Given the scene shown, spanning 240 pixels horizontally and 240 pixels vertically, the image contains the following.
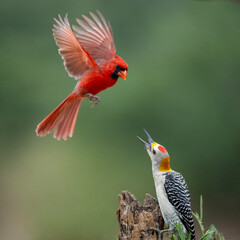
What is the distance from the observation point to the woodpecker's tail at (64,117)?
1695mm

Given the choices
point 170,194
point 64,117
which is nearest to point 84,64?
point 64,117

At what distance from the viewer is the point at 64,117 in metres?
1.73

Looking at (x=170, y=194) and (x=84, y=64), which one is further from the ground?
(x=84, y=64)

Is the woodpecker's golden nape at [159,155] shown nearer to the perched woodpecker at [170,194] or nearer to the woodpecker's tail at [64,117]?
the perched woodpecker at [170,194]

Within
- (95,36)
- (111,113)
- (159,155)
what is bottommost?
(159,155)

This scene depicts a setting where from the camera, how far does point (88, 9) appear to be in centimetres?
265

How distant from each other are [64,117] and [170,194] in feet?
1.67

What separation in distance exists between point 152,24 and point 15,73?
88 cm

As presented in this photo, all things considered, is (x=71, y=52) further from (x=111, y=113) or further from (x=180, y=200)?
(x=111, y=113)

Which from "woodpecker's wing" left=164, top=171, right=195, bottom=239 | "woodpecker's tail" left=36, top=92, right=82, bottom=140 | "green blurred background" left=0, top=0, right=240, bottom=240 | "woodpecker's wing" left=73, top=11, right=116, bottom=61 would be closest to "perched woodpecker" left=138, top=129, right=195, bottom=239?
"woodpecker's wing" left=164, top=171, right=195, bottom=239

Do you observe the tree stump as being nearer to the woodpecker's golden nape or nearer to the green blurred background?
the woodpecker's golden nape

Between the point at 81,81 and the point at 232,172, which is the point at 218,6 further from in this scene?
the point at 81,81

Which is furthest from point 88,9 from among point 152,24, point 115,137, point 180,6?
point 115,137

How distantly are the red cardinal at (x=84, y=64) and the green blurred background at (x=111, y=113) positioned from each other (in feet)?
2.87
